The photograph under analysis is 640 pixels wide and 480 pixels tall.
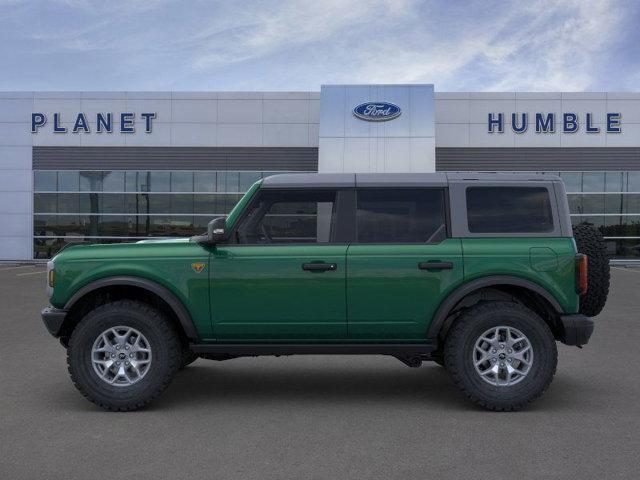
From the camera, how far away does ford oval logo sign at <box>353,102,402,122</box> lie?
28.9 metres

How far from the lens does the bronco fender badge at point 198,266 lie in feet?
18.0

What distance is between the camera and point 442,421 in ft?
16.8

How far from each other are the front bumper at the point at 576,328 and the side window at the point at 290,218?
1949mm

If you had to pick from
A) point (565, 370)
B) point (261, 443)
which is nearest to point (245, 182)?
point (565, 370)

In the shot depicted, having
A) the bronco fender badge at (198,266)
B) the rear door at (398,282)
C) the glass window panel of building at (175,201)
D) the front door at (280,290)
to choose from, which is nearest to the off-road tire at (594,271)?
the rear door at (398,282)

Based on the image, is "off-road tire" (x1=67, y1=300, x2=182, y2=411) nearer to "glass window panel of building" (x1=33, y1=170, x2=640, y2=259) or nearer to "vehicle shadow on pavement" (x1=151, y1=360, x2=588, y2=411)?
"vehicle shadow on pavement" (x1=151, y1=360, x2=588, y2=411)

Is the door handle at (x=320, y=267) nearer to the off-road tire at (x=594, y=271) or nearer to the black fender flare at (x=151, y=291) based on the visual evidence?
the black fender flare at (x=151, y=291)

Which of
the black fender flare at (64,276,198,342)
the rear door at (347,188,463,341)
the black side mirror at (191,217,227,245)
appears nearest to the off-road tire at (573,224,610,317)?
the rear door at (347,188,463,341)

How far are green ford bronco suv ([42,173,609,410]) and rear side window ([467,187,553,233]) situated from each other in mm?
11

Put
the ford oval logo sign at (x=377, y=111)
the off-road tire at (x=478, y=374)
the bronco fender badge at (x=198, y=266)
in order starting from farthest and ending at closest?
1. the ford oval logo sign at (x=377, y=111)
2. the bronco fender badge at (x=198, y=266)
3. the off-road tire at (x=478, y=374)

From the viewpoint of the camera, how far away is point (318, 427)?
4.93 m

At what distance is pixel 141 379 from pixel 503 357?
282 centimetres

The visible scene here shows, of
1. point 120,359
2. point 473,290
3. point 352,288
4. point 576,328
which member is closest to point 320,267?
point 352,288

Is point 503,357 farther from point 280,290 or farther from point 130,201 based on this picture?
point 130,201
